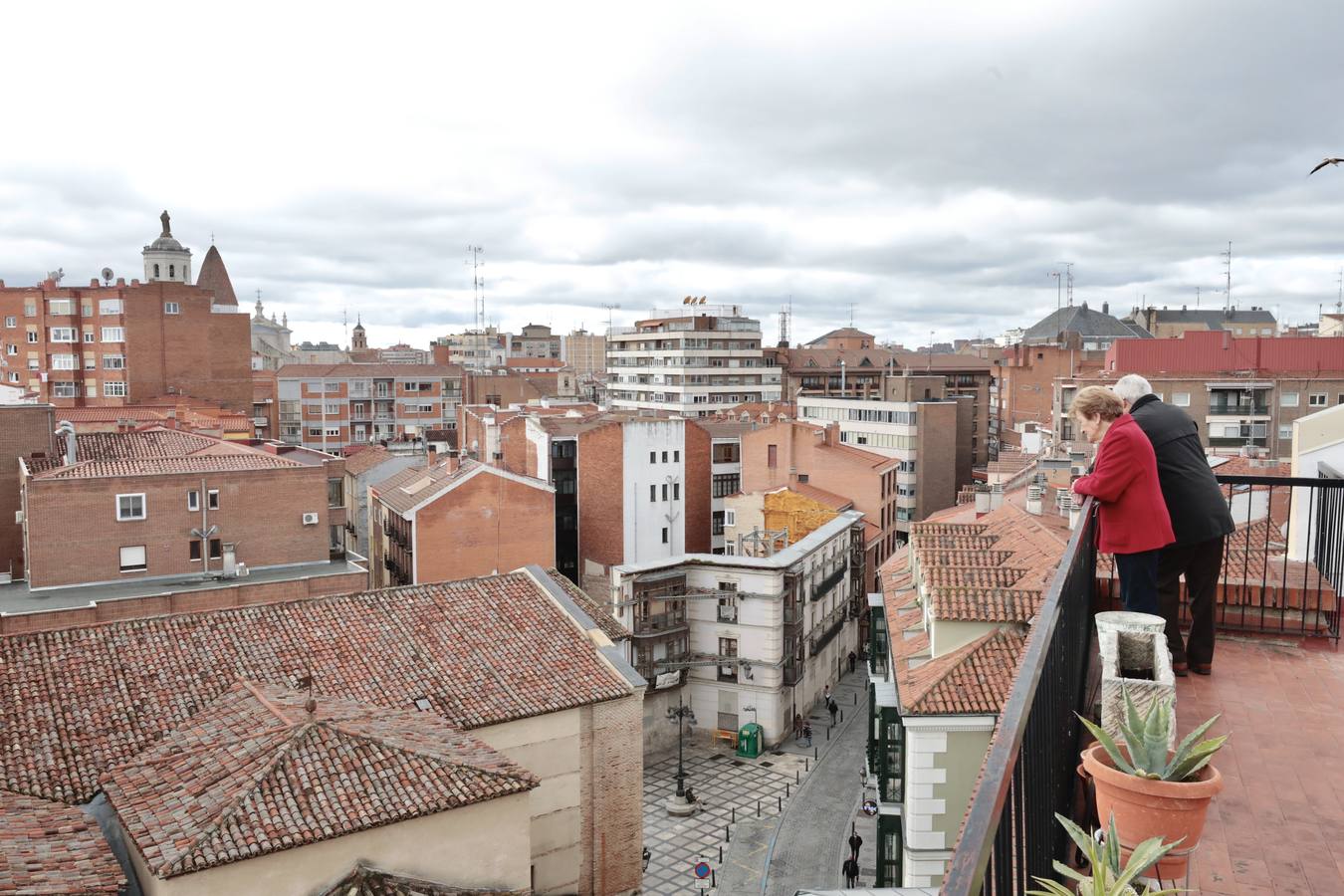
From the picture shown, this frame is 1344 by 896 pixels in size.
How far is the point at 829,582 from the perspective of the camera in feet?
139

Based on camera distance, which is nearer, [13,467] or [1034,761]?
[1034,761]

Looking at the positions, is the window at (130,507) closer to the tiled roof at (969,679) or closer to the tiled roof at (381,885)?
the tiled roof at (381,885)

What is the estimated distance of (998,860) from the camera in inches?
115

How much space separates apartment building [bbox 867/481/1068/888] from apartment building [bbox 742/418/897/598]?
A: 2667 centimetres

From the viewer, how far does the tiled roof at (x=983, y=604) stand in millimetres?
18281

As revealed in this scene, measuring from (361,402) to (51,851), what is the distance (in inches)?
2934

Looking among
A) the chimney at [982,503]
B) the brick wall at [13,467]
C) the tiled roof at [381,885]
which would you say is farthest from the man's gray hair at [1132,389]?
the brick wall at [13,467]

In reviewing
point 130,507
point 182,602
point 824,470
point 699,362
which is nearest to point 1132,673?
point 182,602

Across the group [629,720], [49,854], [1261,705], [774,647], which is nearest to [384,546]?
[774,647]

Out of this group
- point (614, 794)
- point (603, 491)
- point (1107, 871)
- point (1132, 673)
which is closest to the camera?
point (1107, 871)

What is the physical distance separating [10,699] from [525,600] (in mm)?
Result: 9082

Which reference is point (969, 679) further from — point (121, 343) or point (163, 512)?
point (121, 343)

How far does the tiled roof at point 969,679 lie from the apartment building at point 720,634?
1841 cm

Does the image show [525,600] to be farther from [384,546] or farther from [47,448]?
[384,546]
